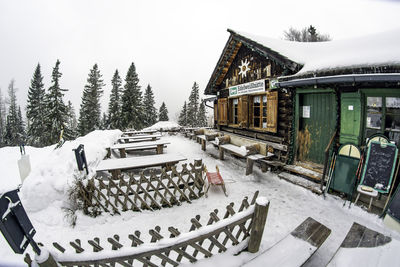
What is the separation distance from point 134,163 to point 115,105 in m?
26.5

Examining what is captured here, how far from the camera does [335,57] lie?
5102mm

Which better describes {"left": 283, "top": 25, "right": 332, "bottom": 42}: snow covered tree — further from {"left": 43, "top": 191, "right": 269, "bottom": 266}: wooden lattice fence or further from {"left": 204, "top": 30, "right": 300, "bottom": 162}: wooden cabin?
{"left": 43, "top": 191, "right": 269, "bottom": 266}: wooden lattice fence

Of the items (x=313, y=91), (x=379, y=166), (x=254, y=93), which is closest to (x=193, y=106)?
(x=254, y=93)

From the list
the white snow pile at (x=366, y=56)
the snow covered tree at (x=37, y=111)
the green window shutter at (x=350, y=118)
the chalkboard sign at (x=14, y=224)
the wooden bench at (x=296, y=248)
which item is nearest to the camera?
the chalkboard sign at (x=14, y=224)

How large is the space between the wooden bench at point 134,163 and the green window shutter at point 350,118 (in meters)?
4.82

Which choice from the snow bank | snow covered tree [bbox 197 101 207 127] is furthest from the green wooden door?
snow covered tree [bbox 197 101 207 127]

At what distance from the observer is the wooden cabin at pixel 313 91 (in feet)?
13.9

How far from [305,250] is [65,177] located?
5.46 m

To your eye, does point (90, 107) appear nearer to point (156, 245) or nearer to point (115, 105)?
point (115, 105)

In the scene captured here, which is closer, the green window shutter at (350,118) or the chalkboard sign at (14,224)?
the chalkboard sign at (14,224)

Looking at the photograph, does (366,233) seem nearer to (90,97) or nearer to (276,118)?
(276,118)

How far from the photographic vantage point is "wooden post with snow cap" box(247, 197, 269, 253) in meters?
2.68

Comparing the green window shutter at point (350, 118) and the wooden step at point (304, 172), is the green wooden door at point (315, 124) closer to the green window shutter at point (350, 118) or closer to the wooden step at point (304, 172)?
the green window shutter at point (350, 118)

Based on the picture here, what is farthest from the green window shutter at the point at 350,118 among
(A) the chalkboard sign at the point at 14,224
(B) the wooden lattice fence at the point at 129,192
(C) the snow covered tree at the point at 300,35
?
(C) the snow covered tree at the point at 300,35
